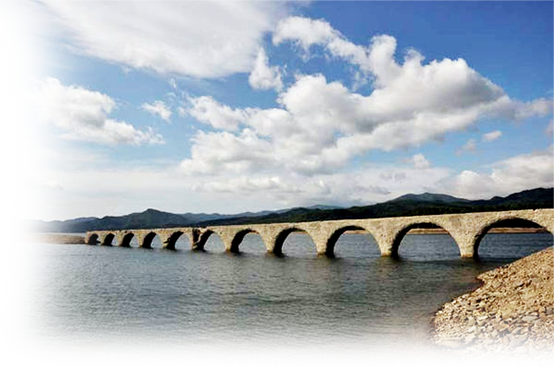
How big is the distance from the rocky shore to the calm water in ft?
3.11

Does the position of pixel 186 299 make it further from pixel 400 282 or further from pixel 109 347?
pixel 400 282

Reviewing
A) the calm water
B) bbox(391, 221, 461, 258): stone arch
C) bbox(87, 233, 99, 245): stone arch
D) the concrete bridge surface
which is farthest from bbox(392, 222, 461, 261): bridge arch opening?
bbox(87, 233, 99, 245): stone arch

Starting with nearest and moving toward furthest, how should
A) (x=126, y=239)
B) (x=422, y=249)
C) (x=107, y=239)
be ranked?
(x=422, y=249), (x=126, y=239), (x=107, y=239)

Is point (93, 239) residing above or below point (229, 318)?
below

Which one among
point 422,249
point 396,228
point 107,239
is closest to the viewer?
point 396,228

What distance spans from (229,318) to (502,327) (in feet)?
41.4

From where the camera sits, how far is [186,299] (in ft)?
91.9

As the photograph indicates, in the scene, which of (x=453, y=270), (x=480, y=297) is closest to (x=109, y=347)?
(x=480, y=297)

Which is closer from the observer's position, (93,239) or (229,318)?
(229,318)

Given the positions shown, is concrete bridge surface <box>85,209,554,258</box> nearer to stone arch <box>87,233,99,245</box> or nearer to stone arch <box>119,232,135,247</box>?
stone arch <box>119,232,135,247</box>

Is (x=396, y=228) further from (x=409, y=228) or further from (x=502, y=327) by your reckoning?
(x=502, y=327)

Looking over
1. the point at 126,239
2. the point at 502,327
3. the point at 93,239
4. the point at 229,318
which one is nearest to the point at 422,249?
the point at 229,318

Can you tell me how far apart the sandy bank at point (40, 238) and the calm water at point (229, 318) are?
9570cm

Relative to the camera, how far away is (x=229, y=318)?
72.2 feet
